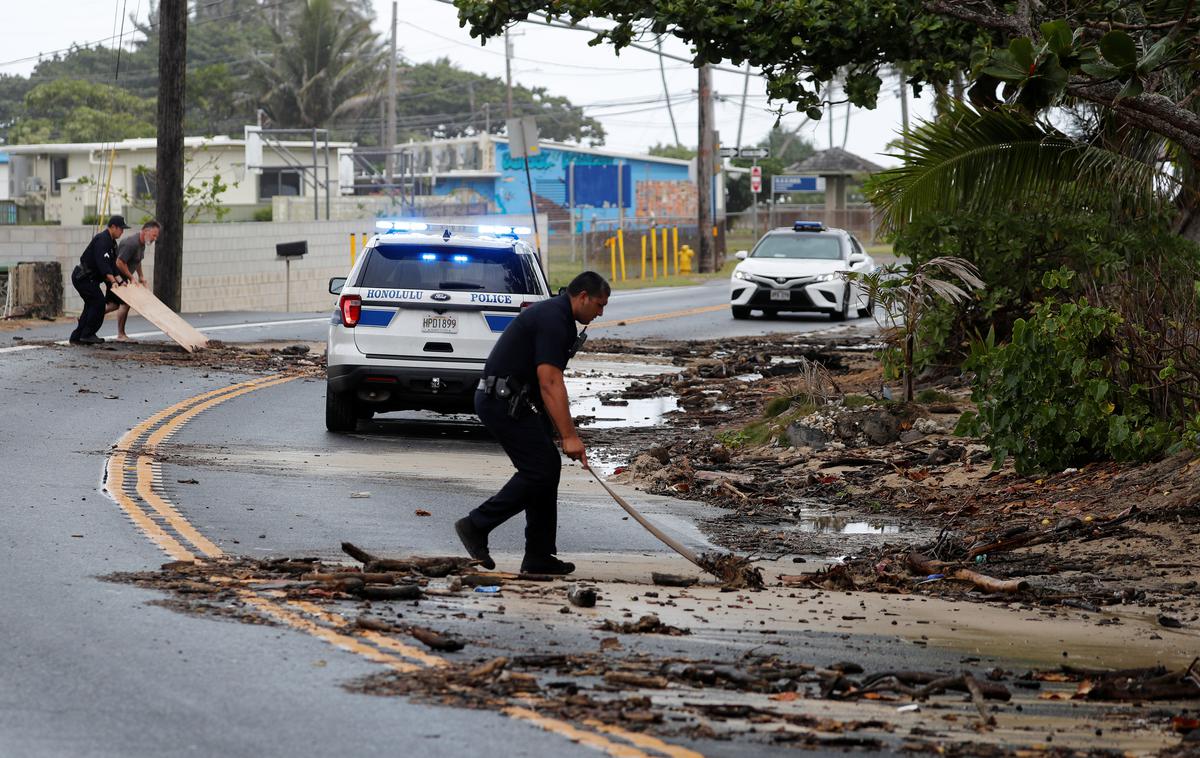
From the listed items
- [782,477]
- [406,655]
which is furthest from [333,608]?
[782,477]

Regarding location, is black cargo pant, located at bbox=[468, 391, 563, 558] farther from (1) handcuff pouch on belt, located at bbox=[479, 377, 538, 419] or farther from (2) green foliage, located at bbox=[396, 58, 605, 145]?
(2) green foliage, located at bbox=[396, 58, 605, 145]

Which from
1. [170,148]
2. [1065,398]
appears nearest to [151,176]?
[170,148]

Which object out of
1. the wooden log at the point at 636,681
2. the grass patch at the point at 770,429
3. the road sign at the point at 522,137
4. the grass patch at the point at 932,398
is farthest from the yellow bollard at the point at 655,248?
the wooden log at the point at 636,681

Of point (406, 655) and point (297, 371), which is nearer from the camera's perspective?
point (406, 655)

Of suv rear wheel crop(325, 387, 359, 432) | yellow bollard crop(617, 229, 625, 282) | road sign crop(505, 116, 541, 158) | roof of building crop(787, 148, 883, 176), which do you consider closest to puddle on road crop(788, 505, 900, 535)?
suv rear wheel crop(325, 387, 359, 432)

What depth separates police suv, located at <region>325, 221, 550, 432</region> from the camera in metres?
14.9

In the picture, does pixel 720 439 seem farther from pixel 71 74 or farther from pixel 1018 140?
pixel 71 74

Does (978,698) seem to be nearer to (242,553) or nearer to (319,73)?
(242,553)

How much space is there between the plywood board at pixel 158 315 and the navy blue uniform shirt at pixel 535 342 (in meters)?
14.5

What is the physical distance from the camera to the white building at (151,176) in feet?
187

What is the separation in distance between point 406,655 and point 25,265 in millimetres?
22866

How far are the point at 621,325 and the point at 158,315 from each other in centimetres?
956

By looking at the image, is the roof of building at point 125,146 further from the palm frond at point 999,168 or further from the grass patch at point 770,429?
the palm frond at point 999,168

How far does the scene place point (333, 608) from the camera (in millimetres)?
7898
